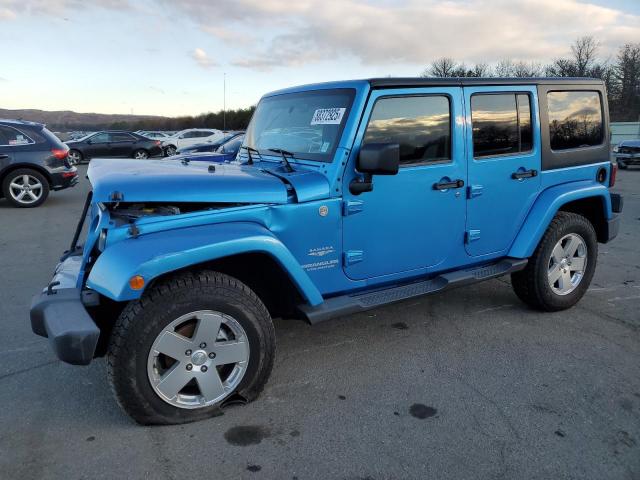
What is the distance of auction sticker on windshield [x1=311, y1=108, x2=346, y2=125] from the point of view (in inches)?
134

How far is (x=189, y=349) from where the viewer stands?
2818 mm

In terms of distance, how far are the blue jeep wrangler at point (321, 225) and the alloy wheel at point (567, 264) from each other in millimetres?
14

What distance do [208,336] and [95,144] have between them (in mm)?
21697

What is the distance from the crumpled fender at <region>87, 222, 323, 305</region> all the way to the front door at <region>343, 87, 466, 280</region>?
648 mm

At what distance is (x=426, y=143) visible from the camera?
3.63 metres

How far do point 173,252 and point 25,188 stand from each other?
30.4 ft

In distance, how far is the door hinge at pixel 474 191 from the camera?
3.81 m

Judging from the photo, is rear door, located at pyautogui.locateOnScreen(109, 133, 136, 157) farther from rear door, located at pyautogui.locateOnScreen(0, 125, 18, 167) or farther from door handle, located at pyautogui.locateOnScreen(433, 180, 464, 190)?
door handle, located at pyautogui.locateOnScreen(433, 180, 464, 190)

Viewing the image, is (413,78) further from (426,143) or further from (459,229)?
(459,229)

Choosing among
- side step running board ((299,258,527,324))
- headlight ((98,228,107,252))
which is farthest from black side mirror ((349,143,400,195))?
headlight ((98,228,107,252))

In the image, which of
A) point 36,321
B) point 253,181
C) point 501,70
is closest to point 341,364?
point 253,181

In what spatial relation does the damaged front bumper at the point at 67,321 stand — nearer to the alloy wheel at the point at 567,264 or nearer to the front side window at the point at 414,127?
the front side window at the point at 414,127

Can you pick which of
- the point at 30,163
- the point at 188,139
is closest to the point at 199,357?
the point at 30,163

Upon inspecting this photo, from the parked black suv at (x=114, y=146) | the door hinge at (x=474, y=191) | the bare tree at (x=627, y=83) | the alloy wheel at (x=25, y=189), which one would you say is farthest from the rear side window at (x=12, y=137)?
the bare tree at (x=627, y=83)
